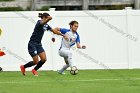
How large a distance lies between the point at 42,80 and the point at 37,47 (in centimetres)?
207

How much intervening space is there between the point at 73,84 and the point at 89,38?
6672mm

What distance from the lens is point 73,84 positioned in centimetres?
1576

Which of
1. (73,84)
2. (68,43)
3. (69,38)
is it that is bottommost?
(73,84)

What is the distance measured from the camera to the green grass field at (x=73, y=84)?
14383mm

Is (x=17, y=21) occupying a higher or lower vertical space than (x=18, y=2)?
higher

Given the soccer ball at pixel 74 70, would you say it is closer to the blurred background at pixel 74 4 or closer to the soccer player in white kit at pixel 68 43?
the soccer player in white kit at pixel 68 43

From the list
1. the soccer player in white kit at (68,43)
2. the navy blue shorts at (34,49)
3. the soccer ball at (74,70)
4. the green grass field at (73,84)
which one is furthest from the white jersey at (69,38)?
the green grass field at (73,84)

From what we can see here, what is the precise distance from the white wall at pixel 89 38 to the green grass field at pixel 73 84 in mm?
3312

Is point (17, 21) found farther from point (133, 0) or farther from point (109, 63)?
point (133, 0)

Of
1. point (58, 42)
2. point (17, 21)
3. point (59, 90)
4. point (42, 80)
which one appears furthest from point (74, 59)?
point (59, 90)

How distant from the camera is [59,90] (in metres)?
14.4

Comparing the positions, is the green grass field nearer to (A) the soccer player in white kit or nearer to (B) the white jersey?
(A) the soccer player in white kit

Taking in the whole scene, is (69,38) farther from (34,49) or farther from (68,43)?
(34,49)

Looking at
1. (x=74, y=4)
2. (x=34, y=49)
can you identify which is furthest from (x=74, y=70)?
(x=74, y=4)
